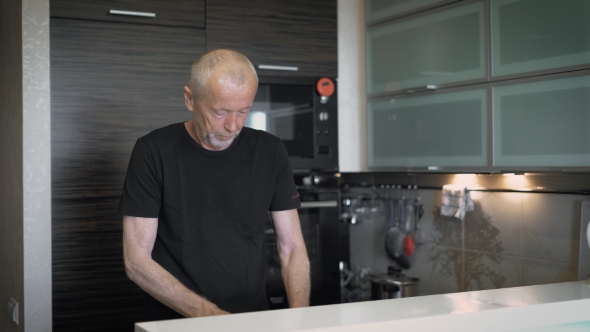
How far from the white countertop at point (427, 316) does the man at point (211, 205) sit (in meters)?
0.37

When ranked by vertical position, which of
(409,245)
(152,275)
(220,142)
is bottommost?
(409,245)

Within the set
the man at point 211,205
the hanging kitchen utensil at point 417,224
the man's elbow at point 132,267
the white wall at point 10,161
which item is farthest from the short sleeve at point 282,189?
the hanging kitchen utensil at point 417,224

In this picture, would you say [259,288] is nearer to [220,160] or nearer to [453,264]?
[220,160]

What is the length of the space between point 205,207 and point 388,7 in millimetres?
1550

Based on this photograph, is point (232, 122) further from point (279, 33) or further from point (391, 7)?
point (391, 7)

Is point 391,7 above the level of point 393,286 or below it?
above

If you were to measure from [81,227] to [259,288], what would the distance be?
1.06 m

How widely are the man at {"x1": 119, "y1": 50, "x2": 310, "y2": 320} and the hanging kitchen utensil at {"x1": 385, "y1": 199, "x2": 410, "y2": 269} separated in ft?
4.53

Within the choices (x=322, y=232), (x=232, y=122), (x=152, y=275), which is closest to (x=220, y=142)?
(x=232, y=122)

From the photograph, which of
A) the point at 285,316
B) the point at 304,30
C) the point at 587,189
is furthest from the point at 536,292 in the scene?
the point at 304,30

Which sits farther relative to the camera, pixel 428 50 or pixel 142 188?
pixel 428 50

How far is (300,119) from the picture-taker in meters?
3.04

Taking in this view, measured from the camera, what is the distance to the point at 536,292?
165 centimetres

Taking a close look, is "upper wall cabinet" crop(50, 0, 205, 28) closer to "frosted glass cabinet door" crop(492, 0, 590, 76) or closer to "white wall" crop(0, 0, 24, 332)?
"white wall" crop(0, 0, 24, 332)
